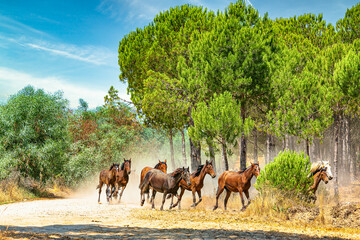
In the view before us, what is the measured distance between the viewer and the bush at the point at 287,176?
13.2 metres

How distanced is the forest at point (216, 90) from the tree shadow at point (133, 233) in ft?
35.2

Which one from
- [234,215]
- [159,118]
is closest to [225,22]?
[159,118]

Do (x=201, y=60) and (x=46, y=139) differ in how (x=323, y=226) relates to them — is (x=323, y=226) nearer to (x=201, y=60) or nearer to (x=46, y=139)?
(x=201, y=60)

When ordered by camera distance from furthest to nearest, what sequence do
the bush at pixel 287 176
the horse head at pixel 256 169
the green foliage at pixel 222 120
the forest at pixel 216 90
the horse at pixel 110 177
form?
the forest at pixel 216 90
the green foliage at pixel 222 120
the horse at pixel 110 177
the horse head at pixel 256 169
the bush at pixel 287 176

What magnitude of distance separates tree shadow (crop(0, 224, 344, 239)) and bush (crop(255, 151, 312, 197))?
4534 millimetres

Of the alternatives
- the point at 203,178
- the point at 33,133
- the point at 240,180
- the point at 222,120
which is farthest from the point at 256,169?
the point at 33,133

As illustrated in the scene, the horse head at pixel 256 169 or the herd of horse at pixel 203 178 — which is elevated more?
the horse head at pixel 256 169

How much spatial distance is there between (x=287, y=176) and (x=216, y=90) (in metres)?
10.0

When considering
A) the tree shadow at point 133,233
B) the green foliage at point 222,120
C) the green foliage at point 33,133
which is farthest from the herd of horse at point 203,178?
the green foliage at point 33,133

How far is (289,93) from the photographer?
78.4 ft

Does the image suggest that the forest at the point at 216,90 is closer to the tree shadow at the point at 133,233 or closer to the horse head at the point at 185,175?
the horse head at the point at 185,175

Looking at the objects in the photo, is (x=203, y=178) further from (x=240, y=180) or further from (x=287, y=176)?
(x=287, y=176)

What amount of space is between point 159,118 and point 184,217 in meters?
18.4

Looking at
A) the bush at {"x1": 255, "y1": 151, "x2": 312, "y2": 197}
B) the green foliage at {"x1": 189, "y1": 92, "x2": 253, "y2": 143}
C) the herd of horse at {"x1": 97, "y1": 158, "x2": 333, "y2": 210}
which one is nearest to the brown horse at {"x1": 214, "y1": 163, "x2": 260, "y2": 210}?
the herd of horse at {"x1": 97, "y1": 158, "x2": 333, "y2": 210}
